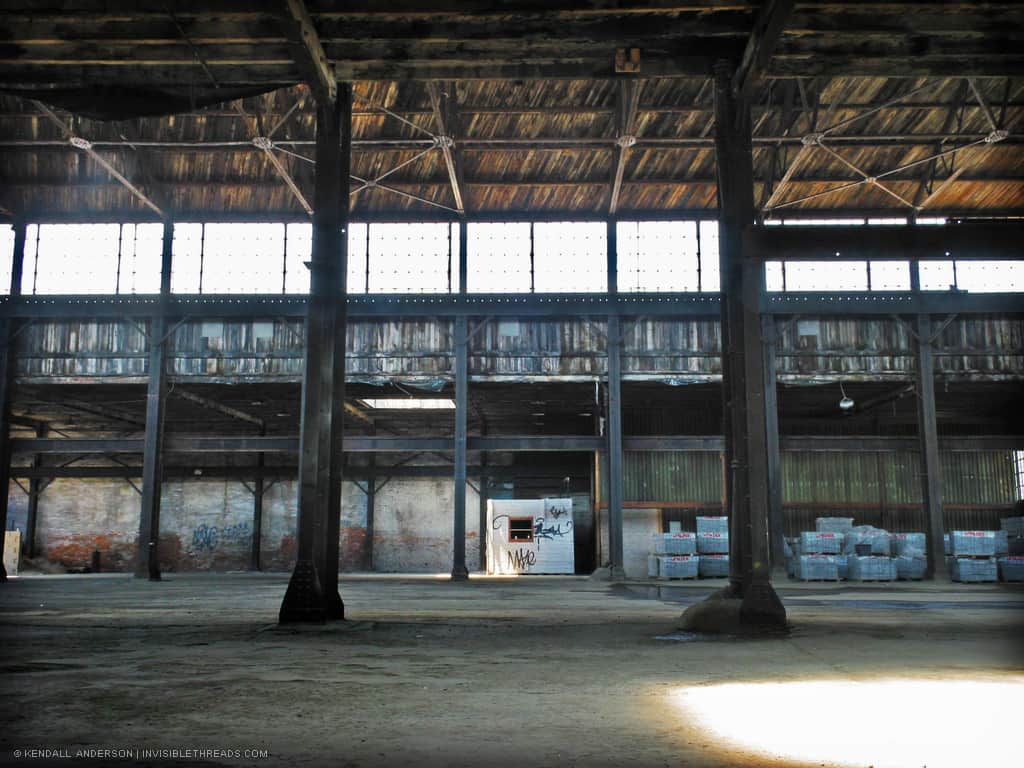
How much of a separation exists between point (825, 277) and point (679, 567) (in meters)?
9.87

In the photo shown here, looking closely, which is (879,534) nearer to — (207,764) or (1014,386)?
(1014,386)

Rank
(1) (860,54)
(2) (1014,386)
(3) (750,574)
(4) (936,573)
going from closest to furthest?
1. (3) (750,574)
2. (1) (860,54)
3. (4) (936,573)
4. (2) (1014,386)

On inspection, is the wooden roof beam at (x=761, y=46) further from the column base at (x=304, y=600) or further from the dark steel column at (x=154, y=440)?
the dark steel column at (x=154, y=440)

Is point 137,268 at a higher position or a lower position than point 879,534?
higher

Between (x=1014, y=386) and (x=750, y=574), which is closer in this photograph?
(x=750, y=574)

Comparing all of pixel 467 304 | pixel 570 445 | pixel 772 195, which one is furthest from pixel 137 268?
pixel 772 195

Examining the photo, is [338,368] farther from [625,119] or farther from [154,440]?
[154,440]

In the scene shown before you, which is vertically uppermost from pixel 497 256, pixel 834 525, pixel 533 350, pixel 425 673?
pixel 497 256

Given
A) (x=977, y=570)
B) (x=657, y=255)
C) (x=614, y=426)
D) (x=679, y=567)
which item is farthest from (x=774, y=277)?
(x=977, y=570)

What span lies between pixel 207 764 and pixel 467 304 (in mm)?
21966

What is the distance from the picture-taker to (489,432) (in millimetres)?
35156

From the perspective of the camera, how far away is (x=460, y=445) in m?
24.8

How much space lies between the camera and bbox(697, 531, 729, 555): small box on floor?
26.3 meters

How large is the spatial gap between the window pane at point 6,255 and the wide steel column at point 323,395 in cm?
1934
